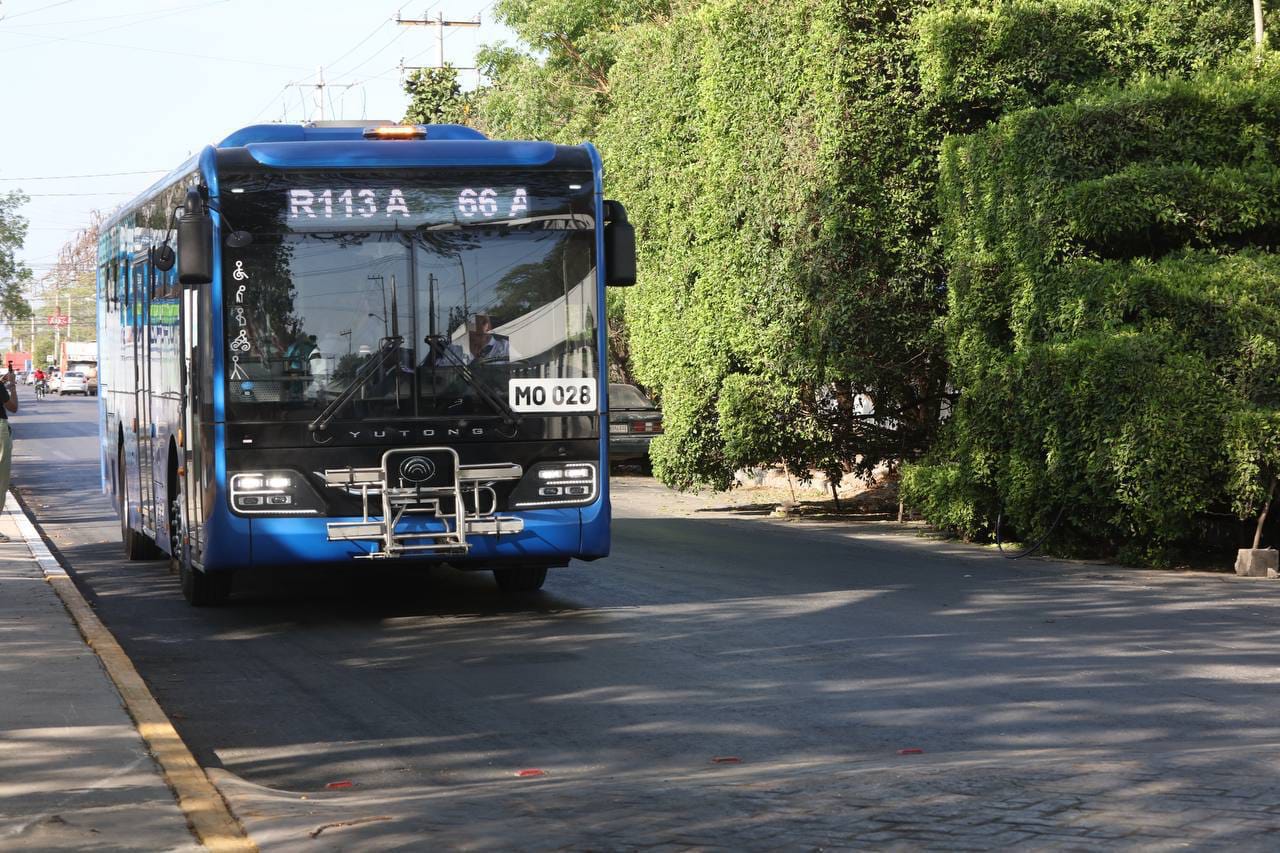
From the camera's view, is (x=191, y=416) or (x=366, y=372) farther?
(x=191, y=416)

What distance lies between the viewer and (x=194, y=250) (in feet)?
37.9

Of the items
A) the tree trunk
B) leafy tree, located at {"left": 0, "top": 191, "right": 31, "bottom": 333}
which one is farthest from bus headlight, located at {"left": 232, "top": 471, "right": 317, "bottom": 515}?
leafy tree, located at {"left": 0, "top": 191, "right": 31, "bottom": 333}

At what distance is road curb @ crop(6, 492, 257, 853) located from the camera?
6281 millimetres

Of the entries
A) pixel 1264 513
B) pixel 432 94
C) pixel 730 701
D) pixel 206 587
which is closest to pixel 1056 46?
pixel 1264 513

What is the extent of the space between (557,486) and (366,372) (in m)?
1.58

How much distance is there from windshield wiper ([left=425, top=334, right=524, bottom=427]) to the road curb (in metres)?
2.90

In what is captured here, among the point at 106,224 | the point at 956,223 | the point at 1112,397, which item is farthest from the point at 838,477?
the point at 106,224

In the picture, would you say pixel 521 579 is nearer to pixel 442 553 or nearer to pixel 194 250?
pixel 442 553

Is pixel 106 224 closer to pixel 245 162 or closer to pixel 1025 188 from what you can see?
pixel 245 162

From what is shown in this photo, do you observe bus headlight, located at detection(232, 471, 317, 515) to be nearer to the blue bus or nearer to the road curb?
the blue bus

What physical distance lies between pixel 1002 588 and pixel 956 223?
18.0ft

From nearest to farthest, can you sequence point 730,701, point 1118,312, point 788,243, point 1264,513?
point 730,701
point 1264,513
point 1118,312
point 788,243

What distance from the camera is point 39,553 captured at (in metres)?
16.5

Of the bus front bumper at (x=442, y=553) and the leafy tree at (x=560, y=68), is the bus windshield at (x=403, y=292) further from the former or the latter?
the leafy tree at (x=560, y=68)
